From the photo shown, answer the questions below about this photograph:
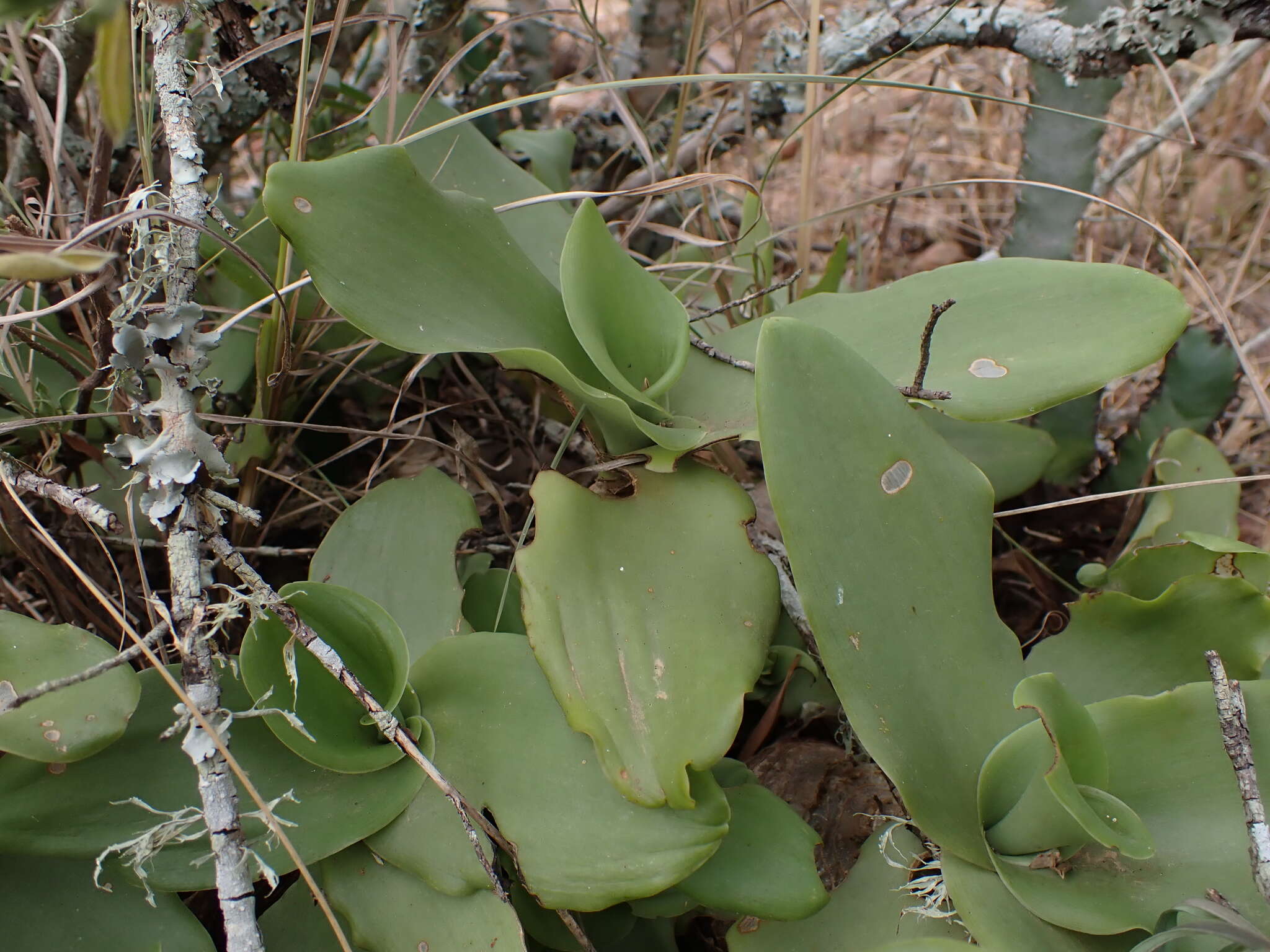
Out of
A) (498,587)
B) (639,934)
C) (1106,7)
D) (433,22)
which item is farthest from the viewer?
(433,22)

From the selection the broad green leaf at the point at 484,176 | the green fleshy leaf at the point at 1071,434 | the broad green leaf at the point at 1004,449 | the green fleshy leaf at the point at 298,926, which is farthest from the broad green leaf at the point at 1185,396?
the green fleshy leaf at the point at 298,926

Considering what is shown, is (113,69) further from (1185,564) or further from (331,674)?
(1185,564)

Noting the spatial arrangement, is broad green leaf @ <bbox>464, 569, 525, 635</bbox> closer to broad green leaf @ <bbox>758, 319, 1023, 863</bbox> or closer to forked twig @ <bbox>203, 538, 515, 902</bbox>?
forked twig @ <bbox>203, 538, 515, 902</bbox>

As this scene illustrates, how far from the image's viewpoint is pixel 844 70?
115 cm

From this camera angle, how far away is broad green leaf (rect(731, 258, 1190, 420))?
0.67m

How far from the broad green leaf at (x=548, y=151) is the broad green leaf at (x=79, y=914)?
805 millimetres

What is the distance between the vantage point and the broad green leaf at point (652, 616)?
0.59 meters

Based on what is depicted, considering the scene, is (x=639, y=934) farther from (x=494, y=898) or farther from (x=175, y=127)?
(x=175, y=127)

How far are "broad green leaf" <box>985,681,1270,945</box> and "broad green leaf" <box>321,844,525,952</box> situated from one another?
12.5 inches

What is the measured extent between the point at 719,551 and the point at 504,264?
11.8 inches

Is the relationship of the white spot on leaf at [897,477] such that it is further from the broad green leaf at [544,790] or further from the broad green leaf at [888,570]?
the broad green leaf at [544,790]

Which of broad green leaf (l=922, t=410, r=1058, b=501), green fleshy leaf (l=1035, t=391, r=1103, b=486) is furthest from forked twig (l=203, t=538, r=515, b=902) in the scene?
green fleshy leaf (l=1035, t=391, r=1103, b=486)

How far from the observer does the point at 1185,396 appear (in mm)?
1046

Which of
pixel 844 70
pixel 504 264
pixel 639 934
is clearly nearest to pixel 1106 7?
pixel 844 70
